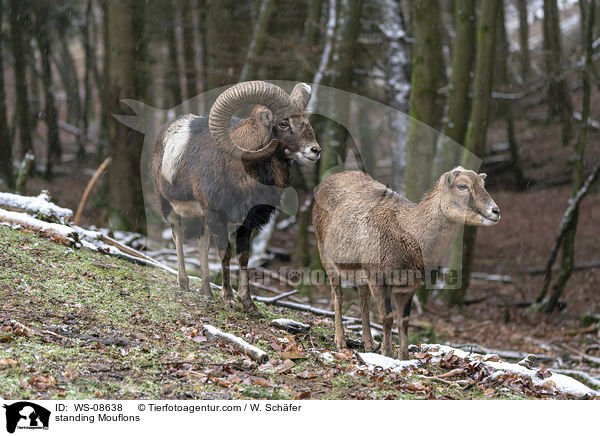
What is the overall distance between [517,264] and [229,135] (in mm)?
14160

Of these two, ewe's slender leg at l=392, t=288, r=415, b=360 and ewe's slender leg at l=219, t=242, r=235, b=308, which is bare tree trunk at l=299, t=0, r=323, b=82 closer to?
ewe's slender leg at l=219, t=242, r=235, b=308

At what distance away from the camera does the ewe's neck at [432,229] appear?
22.5ft

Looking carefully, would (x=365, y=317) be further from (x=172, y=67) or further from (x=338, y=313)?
(x=172, y=67)

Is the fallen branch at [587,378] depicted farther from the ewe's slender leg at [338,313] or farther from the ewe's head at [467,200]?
the ewe's head at [467,200]

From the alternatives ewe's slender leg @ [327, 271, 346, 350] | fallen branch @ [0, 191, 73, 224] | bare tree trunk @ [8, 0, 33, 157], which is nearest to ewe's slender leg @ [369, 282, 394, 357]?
ewe's slender leg @ [327, 271, 346, 350]

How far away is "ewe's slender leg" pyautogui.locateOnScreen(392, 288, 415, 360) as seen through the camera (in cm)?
713

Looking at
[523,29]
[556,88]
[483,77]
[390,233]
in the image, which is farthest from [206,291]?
[523,29]

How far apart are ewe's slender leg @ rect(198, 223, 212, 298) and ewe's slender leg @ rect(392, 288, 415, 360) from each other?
Result: 2.98 meters

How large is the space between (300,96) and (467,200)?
2390mm

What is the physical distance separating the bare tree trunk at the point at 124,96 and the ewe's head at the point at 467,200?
8.59m

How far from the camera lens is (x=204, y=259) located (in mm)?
9164

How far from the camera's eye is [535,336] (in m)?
13.6
